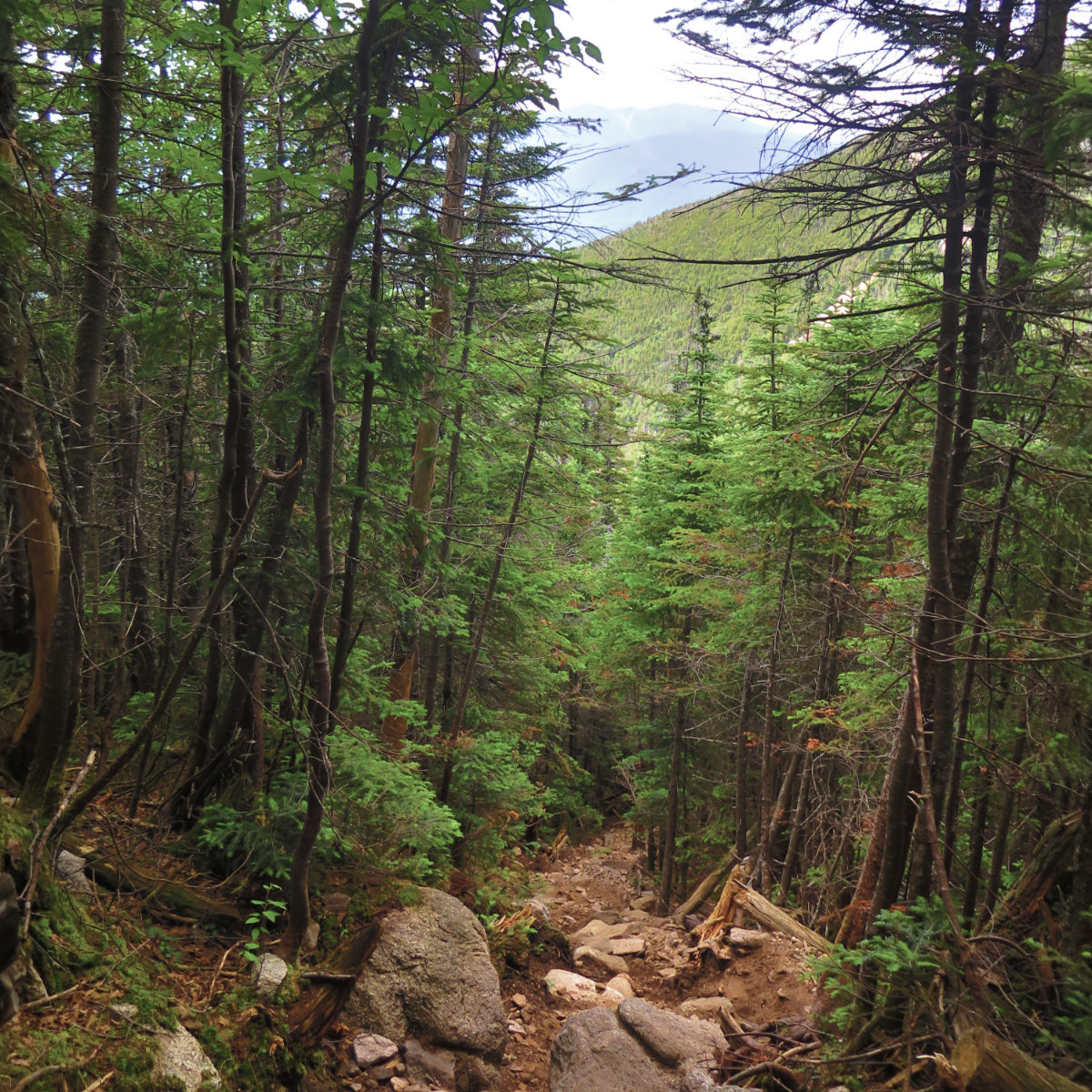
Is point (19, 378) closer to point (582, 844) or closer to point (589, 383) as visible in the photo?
point (589, 383)

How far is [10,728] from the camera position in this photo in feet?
16.2

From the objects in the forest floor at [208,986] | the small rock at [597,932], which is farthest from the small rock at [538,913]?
the small rock at [597,932]

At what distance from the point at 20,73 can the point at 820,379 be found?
33.2 ft

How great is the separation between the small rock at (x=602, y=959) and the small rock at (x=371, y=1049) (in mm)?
5271

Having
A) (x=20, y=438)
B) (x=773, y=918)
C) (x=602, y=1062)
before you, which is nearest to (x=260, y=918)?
(x=602, y=1062)

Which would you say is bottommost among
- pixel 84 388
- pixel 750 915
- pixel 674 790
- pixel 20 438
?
pixel 674 790

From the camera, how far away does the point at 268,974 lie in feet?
16.7

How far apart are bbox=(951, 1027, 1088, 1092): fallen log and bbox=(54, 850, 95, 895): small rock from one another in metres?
5.58

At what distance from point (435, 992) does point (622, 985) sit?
14.0 ft

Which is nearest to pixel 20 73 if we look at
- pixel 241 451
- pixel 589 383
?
pixel 241 451

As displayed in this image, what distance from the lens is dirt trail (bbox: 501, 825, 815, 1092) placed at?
7.36 metres

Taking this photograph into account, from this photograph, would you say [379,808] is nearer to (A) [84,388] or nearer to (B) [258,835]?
(B) [258,835]

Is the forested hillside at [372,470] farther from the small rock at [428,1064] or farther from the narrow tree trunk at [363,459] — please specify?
the small rock at [428,1064]

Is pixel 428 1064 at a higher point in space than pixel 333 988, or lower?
lower
